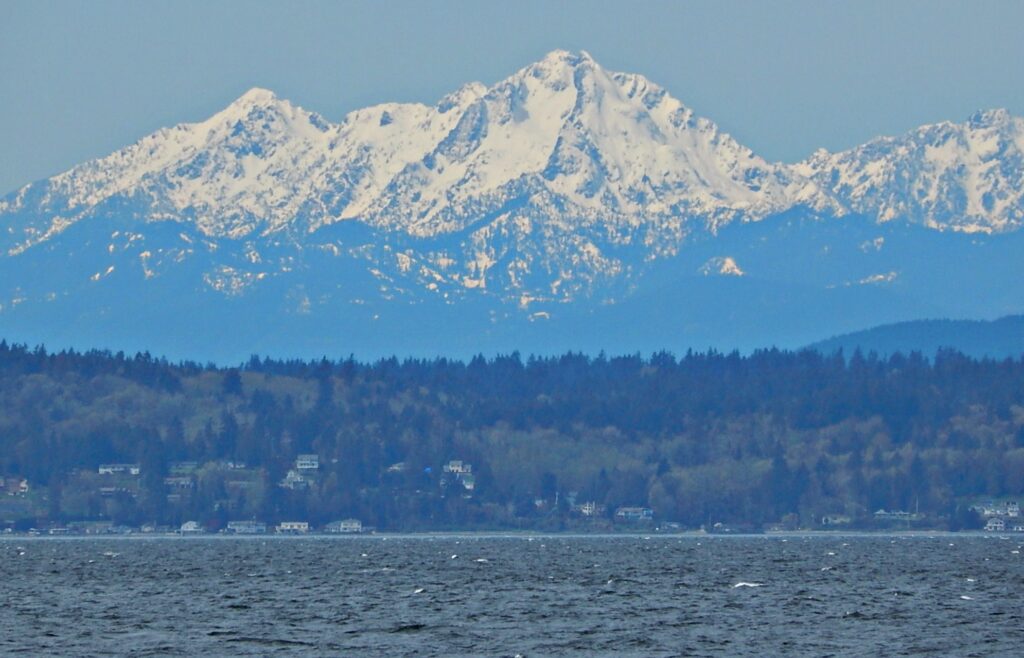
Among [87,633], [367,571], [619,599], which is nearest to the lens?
[87,633]

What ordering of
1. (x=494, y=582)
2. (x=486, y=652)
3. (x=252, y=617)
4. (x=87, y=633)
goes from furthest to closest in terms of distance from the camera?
(x=494, y=582) < (x=252, y=617) < (x=87, y=633) < (x=486, y=652)

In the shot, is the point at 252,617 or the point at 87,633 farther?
the point at 252,617

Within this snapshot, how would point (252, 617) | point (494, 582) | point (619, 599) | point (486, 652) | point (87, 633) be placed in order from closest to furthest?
point (486, 652), point (87, 633), point (252, 617), point (619, 599), point (494, 582)

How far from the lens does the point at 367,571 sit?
199m

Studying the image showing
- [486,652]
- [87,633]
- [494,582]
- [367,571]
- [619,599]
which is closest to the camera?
[486,652]

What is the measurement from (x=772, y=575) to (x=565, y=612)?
50343mm

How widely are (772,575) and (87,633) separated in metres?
73.8

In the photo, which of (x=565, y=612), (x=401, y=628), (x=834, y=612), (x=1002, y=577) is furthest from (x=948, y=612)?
(x=1002, y=577)

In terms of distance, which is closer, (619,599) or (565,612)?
(565,612)

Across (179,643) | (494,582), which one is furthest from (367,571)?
(179,643)

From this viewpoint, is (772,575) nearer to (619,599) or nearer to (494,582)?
(494,582)

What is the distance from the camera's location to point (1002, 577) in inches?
7082

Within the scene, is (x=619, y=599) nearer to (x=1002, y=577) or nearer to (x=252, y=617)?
(x=252, y=617)

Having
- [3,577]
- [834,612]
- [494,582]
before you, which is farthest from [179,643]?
[3,577]
